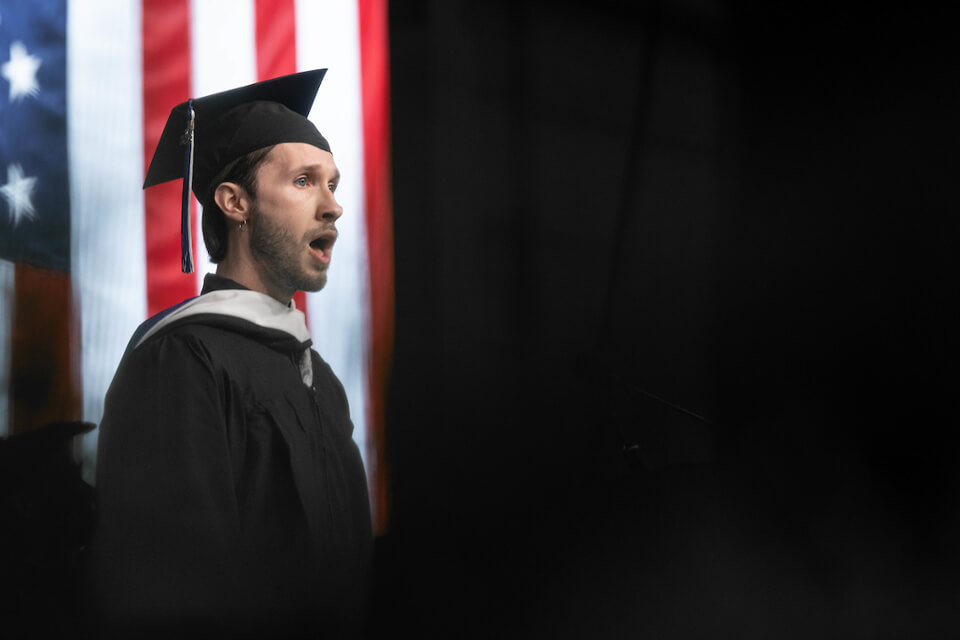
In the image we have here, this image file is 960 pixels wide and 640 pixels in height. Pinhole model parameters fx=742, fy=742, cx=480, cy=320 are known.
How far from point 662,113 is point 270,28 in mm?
610

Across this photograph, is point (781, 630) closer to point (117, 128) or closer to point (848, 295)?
point (848, 295)

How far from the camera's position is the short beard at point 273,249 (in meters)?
0.87

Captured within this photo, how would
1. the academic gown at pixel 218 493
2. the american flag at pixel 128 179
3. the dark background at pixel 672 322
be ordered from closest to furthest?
the academic gown at pixel 218 493
the american flag at pixel 128 179
the dark background at pixel 672 322

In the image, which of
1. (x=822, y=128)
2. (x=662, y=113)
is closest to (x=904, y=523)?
(x=822, y=128)

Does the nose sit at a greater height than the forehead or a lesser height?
lesser

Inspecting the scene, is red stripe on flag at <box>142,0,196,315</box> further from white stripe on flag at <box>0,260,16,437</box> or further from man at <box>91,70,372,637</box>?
white stripe on flag at <box>0,260,16,437</box>

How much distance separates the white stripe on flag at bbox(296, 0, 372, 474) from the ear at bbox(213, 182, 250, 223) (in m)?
0.19

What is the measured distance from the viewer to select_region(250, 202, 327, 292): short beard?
872 millimetres

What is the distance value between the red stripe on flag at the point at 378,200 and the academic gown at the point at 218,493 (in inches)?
6.8

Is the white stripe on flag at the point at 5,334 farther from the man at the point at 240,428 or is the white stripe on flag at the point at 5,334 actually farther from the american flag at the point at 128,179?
the man at the point at 240,428

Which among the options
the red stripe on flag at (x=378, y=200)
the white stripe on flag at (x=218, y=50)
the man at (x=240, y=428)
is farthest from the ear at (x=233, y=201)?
the red stripe on flag at (x=378, y=200)

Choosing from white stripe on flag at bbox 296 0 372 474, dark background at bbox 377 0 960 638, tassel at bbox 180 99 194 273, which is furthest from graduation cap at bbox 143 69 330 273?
dark background at bbox 377 0 960 638

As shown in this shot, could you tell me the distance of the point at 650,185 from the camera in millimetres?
1183

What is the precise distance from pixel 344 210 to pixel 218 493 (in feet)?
1.48
